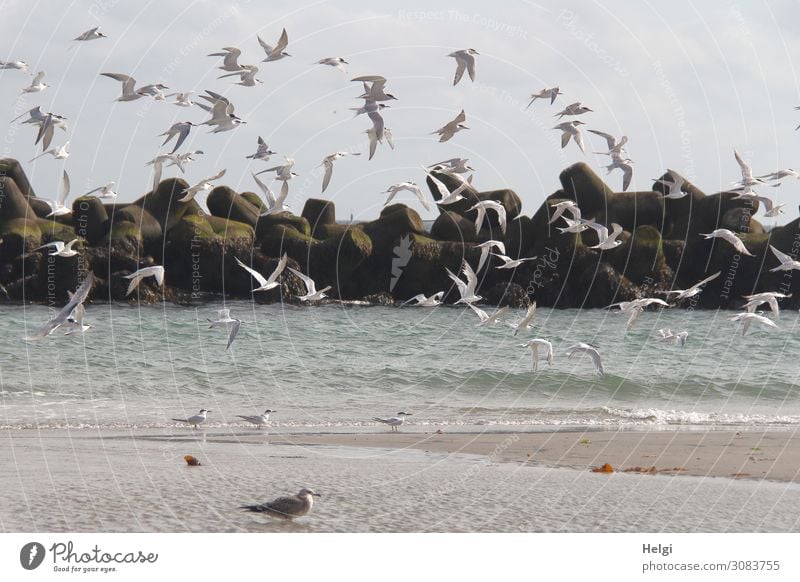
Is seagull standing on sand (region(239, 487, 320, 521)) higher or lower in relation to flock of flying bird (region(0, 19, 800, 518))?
lower

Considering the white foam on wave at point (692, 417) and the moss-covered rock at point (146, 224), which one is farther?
the moss-covered rock at point (146, 224)

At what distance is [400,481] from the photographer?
13945 mm

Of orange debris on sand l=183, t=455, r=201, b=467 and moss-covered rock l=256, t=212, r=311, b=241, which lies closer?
orange debris on sand l=183, t=455, r=201, b=467

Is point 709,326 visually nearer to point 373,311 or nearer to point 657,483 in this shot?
point 373,311

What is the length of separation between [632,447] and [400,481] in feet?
16.4

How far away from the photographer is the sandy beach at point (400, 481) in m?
11.9

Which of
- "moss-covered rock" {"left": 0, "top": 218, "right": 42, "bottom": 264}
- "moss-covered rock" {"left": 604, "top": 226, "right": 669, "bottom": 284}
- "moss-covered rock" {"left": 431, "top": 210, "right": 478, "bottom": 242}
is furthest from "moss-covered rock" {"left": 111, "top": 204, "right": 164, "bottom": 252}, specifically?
"moss-covered rock" {"left": 604, "top": 226, "right": 669, "bottom": 284}

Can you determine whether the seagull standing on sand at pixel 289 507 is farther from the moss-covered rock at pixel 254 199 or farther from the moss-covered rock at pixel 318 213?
the moss-covered rock at pixel 254 199

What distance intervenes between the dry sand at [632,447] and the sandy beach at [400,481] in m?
0.04

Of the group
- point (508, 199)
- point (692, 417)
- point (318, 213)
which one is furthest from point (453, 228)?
point (692, 417)

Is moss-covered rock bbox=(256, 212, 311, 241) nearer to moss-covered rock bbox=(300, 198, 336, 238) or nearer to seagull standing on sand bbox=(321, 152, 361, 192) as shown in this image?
moss-covered rock bbox=(300, 198, 336, 238)

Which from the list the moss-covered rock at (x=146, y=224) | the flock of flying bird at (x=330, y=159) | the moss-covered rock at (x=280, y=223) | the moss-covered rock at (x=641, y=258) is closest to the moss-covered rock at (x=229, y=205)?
the moss-covered rock at (x=280, y=223)

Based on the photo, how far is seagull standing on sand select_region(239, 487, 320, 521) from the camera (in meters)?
11.3

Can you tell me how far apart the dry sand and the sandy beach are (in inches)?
1.4
